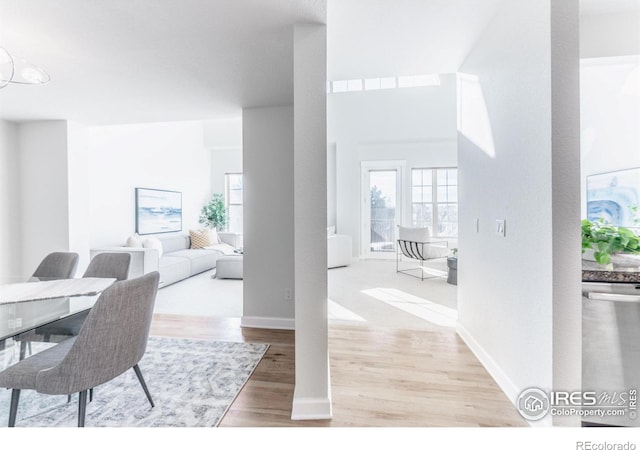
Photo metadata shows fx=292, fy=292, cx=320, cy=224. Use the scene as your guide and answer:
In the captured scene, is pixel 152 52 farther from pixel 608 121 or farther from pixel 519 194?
pixel 608 121

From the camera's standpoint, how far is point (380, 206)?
738 cm

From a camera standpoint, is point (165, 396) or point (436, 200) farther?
point (436, 200)

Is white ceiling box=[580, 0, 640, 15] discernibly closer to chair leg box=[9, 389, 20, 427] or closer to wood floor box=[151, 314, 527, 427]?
wood floor box=[151, 314, 527, 427]

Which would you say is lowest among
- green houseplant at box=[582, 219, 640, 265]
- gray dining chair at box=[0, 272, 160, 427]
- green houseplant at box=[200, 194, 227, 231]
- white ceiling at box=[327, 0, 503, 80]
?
gray dining chair at box=[0, 272, 160, 427]

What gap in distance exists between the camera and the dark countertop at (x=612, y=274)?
1.50m

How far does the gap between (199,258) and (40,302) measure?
3.92 metres

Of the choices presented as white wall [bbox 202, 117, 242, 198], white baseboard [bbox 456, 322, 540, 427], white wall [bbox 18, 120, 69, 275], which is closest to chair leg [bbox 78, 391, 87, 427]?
white baseboard [bbox 456, 322, 540, 427]

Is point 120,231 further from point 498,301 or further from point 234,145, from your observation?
point 498,301

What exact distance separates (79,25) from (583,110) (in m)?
4.52

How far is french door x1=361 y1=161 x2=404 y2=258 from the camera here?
7.26 m

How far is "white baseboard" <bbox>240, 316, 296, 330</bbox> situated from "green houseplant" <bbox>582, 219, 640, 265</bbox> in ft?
8.40

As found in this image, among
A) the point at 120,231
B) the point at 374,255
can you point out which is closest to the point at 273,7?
the point at 120,231

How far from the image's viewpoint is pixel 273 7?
172 centimetres

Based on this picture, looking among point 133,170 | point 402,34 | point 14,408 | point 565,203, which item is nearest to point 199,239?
point 133,170
